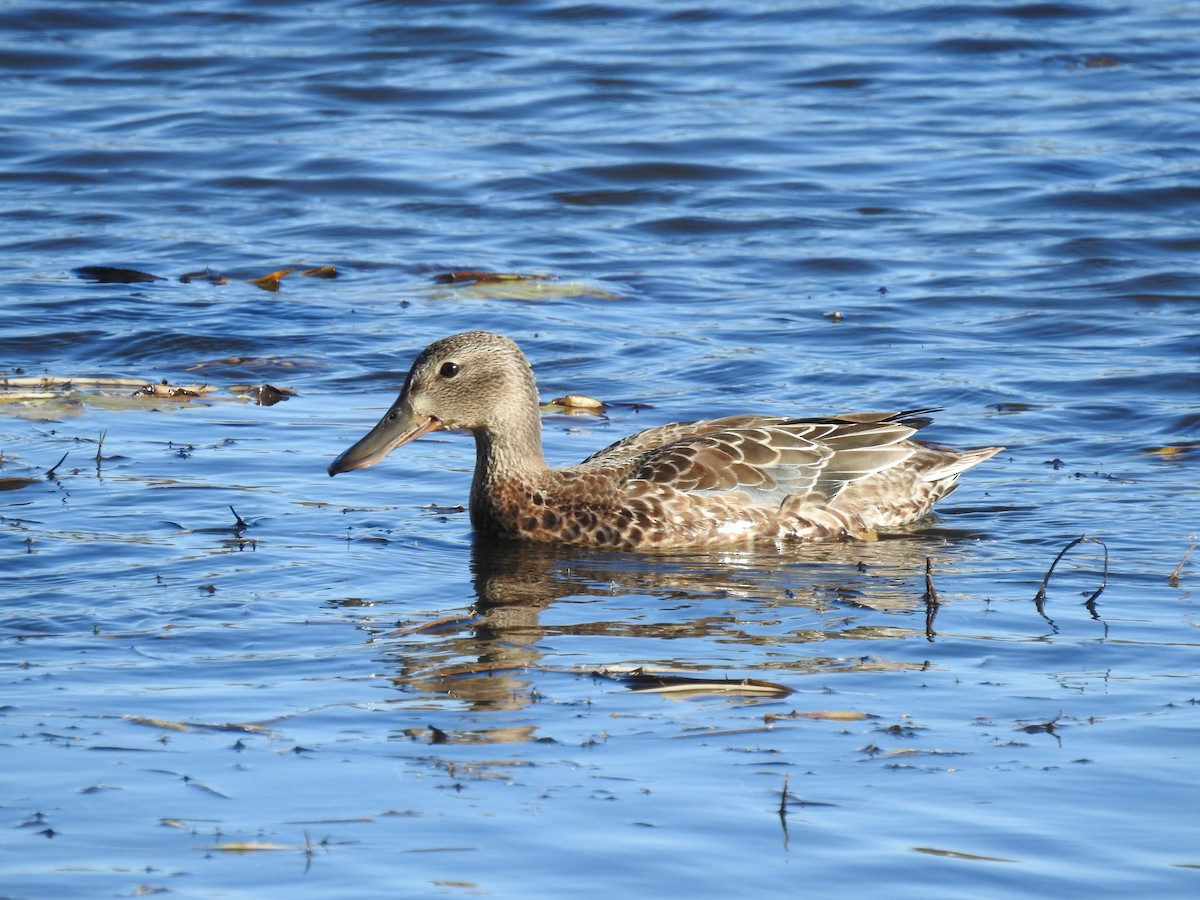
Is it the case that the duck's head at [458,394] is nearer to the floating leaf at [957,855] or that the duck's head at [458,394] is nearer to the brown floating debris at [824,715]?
the brown floating debris at [824,715]

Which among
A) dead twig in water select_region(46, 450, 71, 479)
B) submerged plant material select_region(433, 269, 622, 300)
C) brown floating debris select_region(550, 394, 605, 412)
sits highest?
submerged plant material select_region(433, 269, 622, 300)

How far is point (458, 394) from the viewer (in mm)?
9266

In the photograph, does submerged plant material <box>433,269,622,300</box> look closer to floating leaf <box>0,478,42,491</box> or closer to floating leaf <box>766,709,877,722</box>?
floating leaf <box>0,478,42,491</box>

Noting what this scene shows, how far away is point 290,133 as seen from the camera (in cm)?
1969

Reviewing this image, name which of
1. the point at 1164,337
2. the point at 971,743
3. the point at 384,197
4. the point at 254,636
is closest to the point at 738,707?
the point at 971,743

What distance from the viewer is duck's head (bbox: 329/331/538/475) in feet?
30.2

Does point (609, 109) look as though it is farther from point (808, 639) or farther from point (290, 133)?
point (808, 639)

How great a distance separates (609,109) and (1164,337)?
8.95 meters

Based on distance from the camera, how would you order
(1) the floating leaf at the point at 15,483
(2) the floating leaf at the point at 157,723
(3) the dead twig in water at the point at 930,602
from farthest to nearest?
1. (1) the floating leaf at the point at 15,483
2. (3) the dead twig in water at the point at 930,602
3. (2) the floating leaf at the point at 157,723

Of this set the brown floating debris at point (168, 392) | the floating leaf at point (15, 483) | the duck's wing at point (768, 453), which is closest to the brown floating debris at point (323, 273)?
the brown floating debris at point (168, 392)

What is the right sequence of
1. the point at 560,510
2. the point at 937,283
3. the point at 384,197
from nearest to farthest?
the point at 560,510
the point at 937,283
the point at 384,197

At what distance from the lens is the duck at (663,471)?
356 inches

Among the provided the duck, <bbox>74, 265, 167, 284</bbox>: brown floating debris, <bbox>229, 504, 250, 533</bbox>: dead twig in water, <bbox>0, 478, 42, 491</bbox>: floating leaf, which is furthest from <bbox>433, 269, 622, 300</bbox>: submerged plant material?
<bbox>229, 504, 250, 533</bbox>: dead twig in water

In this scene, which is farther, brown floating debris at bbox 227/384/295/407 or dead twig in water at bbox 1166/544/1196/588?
brown floating debris at bbox 227/384/295/407
